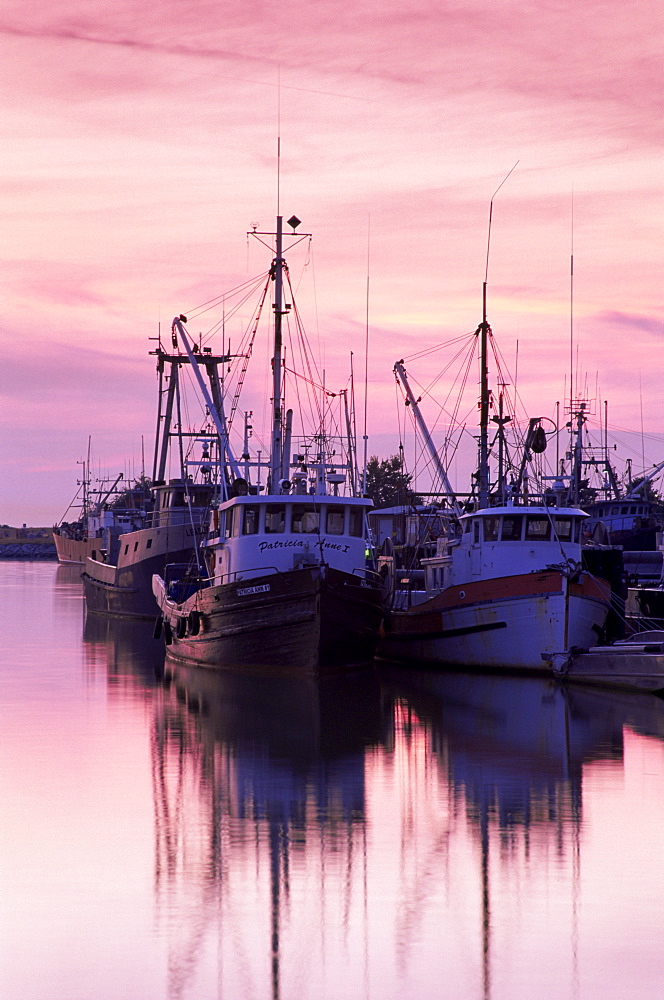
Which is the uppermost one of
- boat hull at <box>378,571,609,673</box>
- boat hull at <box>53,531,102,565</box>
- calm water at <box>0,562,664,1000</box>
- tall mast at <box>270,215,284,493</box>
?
tall mast at <box>270,215,284,493</box>

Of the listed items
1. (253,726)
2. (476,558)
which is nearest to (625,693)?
(476,558)

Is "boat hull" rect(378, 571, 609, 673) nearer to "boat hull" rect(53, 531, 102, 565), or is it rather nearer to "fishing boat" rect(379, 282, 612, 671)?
"fishing boat" rect(379, 282, 612, 671)

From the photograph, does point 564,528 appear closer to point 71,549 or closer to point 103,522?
point 103,522

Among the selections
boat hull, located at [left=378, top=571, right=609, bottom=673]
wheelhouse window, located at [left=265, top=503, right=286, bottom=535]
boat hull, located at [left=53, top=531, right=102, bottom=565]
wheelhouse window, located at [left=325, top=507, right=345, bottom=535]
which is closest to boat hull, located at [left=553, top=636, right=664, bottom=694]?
boat hull, located at [left=378, top=571, right=609, bottom=673]

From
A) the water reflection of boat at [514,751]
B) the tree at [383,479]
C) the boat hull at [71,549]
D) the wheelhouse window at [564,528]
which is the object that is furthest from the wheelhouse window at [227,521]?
the tree at [383,479]

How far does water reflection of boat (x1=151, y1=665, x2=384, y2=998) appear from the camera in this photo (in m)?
11.6

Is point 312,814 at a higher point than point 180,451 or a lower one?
lower

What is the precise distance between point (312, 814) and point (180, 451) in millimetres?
35060

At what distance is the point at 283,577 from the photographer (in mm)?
28891

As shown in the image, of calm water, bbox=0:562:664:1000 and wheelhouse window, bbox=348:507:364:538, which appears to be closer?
calm water, bbox=0:562:664:1000

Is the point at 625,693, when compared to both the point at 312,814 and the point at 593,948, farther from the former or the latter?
the point at 593,948

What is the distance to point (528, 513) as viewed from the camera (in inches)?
1236

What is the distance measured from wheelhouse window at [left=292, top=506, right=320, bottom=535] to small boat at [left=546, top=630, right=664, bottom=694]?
6.49 metres

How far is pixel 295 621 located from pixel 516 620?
5121 mm
